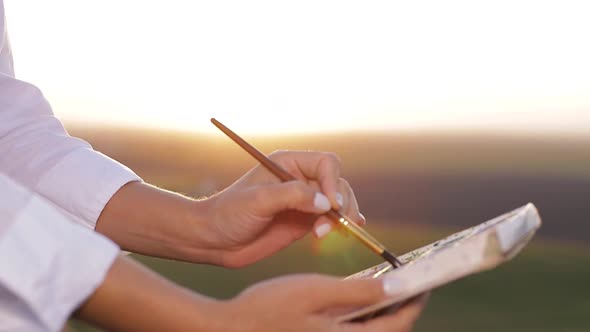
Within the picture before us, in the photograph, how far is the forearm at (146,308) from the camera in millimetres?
794

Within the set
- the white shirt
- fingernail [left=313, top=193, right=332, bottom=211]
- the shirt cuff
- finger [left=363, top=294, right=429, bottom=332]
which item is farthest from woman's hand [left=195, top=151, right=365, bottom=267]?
Result: the white shirt

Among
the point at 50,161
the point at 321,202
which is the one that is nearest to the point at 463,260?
the point at 321,202

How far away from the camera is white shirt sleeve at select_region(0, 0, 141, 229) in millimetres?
1248

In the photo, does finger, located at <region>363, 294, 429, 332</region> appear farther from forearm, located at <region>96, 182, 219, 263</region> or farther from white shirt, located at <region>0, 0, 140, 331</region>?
forearm, located at <region>96, 182, 219, 263</region>

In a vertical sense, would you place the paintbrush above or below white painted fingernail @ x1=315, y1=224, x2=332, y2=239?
above

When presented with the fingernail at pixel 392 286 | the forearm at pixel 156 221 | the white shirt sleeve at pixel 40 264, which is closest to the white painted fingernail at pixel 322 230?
the forearm at pixel 156 221

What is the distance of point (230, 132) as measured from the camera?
4.20 ft

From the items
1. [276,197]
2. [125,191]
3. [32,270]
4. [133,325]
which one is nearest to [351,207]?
[276,197]

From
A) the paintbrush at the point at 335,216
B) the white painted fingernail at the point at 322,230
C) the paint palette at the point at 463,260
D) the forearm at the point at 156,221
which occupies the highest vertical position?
the paint palette at the point at 463,260

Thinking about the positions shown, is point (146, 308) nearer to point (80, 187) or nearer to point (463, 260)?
point (463, 260)

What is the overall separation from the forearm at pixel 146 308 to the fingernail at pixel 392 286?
17 centimetres

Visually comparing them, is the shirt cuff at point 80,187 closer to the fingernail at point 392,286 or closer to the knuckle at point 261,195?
the knuckle at point 261,195

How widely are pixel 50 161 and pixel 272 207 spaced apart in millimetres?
399

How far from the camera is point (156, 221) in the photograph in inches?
49.5
